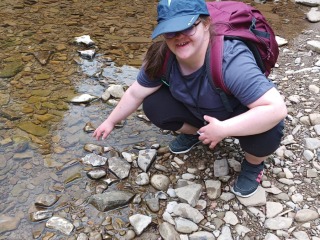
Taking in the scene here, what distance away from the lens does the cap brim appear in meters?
2.22

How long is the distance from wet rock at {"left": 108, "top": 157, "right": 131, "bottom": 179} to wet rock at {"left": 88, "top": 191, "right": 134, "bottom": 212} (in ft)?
0.71

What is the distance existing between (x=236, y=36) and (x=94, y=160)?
152 cm

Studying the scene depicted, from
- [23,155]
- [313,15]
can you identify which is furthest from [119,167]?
[313,15]

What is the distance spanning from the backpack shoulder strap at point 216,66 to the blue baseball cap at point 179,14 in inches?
8.4

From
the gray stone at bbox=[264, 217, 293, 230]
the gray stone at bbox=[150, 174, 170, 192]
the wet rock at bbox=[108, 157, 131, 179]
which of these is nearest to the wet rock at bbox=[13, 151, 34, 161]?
the wet rock at bbox=[108, 157, 131, 179]

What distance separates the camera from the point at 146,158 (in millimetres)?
3203

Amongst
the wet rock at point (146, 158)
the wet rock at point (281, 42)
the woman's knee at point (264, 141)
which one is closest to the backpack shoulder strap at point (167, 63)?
the woman's knee at point (264, 141)

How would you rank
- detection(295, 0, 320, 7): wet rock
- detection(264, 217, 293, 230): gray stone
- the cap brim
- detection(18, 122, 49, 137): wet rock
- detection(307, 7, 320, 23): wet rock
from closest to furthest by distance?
the cap brim → detection(264, 217, 293, 230): gray stone → detection(18, 122, 49, 137): wet rock → detection(307, 7, 320, 23): wet rock → detection(295, 0, 320, 7): wet rock

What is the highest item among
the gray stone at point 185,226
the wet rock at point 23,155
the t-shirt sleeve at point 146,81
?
the t-shirt sleeve at point 146,81

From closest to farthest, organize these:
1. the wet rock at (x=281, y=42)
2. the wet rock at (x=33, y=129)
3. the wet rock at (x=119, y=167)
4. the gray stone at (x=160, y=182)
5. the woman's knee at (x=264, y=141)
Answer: the woman's knee at (x=264, y=141)
the gray stone at (x=160, y=182)
the wet rock at (x=119, y=167)
the wet rock at (x=33, y=129)
the wet rock at (x=281, y=42)

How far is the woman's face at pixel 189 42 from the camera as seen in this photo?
2346mm

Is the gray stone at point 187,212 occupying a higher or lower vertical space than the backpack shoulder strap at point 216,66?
lower

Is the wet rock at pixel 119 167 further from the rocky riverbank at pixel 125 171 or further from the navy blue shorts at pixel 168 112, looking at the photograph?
the navy blue shorts at pixel 168 112

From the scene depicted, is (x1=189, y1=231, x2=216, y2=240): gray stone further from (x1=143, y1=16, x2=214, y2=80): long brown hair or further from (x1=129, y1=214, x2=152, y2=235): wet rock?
(x1=143, y1=16, x2=214, y2=80): long brown hair
